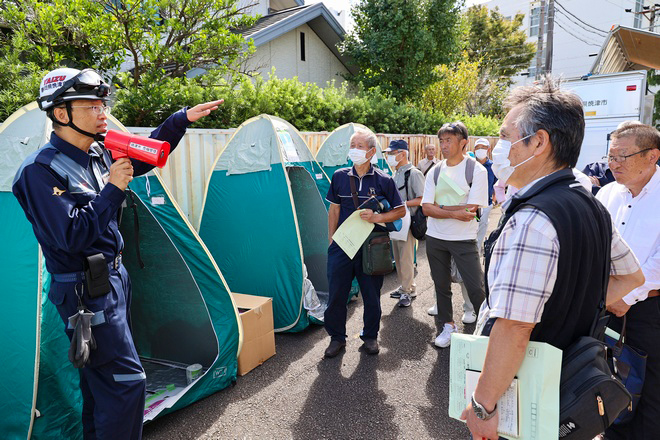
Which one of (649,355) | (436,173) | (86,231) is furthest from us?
(436,173)

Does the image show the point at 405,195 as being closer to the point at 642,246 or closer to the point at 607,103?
the point at 642,246

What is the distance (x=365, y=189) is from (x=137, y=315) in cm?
229

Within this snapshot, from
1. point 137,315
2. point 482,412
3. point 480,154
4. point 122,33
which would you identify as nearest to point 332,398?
point 137,315

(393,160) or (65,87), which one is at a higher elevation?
(65,87)

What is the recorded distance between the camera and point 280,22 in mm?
9844

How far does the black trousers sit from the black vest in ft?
4.05

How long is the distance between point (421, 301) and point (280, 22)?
295 inches

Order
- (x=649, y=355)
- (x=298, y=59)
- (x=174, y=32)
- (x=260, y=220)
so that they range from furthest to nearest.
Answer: (x=298, y=59) < (x=174, y=32) < (x=260, y=220) < (x=649, y=355)

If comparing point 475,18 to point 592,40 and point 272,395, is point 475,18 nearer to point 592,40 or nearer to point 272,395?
point 592,40

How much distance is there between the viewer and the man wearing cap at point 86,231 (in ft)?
6.22

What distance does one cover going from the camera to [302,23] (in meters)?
10.9

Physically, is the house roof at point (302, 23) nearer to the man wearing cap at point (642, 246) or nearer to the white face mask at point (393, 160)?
the white face mask at point (393, 160)

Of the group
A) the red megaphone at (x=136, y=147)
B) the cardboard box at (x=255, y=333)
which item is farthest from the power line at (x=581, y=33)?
the red megaphone at (x=136, y=147)

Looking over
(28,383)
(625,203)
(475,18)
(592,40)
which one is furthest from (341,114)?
(592,40)
